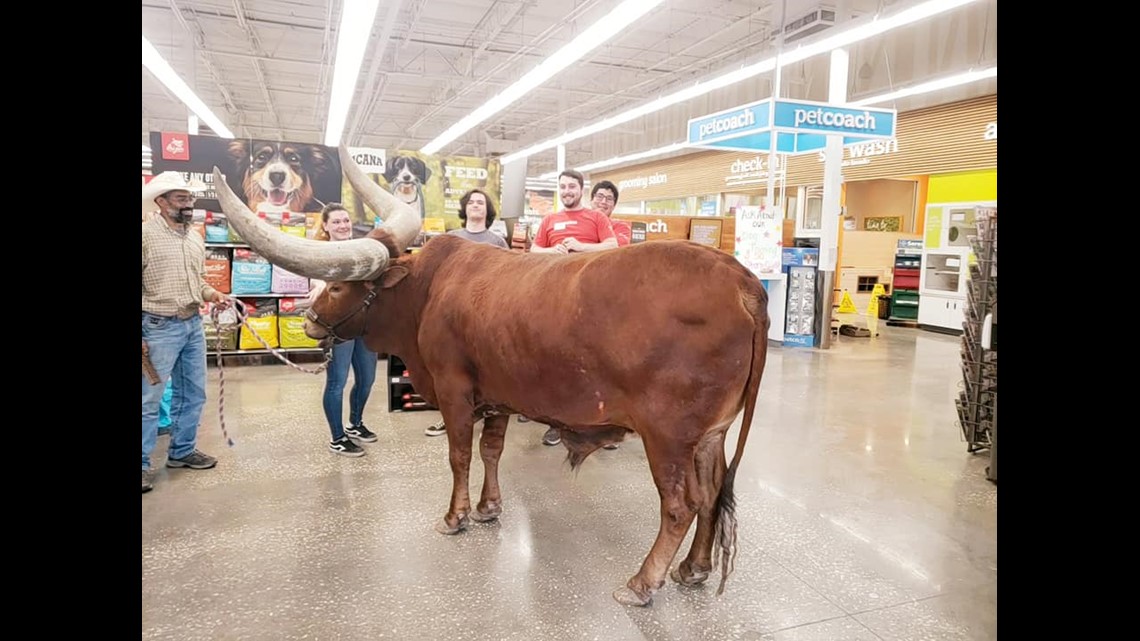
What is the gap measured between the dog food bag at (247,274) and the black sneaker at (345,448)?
3258 millimetres

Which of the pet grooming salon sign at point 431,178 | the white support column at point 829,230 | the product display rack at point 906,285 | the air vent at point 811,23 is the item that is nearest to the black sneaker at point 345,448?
the pet grooming salon sign at point 431,178

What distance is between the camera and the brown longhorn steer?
228cm

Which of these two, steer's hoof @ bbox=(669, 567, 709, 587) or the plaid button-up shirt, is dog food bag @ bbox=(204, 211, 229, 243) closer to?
the plaid button-up shirt

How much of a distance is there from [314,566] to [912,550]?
254 cm

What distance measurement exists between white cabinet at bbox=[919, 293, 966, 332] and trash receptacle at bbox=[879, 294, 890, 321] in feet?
2.72

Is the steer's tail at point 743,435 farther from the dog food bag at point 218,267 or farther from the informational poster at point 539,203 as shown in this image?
the informational poster at point 539,203

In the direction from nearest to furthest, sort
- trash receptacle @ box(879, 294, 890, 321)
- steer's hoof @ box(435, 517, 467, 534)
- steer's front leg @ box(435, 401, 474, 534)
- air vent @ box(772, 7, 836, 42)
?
steer's front leg @ box(435, 401, 474, 534), steer's hoof @ box(435, 517, 467, 534), air vent @ box(772, 7, 836, 42), trash receptacle @ box(879, 294, 890, 321)

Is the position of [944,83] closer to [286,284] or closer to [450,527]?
[286,284]

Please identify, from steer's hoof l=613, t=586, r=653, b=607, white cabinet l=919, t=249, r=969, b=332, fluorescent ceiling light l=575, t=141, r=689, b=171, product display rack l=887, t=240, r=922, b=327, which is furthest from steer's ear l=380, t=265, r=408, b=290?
fluorescent ceiling light l=575, t=141, r=689, b=171

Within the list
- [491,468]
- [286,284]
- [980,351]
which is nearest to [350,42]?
[286,284]

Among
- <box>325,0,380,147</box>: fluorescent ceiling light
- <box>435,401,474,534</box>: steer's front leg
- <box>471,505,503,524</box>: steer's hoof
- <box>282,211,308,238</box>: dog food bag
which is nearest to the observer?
<box>435,401,474,534</box>: steer's front leg
